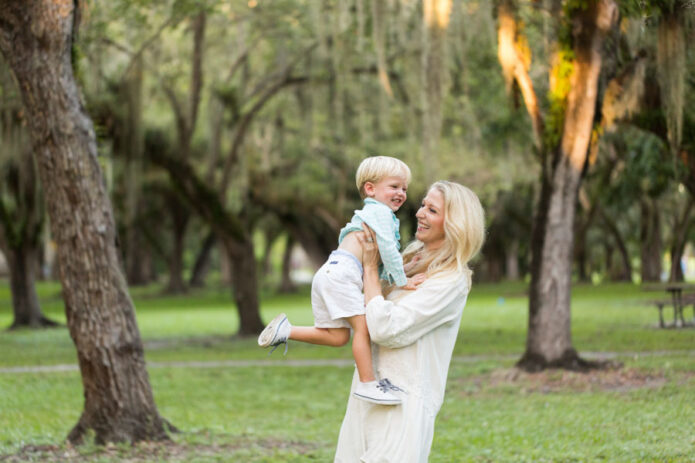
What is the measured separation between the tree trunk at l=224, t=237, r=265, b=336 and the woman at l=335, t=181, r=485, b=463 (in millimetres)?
15657

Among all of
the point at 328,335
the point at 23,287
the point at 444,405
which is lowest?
the point at 444,405

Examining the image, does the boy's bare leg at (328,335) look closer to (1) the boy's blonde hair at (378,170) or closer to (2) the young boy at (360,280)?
(2) the young boy at (360,280)

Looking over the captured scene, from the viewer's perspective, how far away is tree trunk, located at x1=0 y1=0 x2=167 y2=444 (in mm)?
7105

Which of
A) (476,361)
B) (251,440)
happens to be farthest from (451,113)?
(251,440)

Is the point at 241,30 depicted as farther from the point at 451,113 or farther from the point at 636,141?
the point at 636,141

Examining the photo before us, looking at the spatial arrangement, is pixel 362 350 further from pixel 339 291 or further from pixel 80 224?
pixel 80 224

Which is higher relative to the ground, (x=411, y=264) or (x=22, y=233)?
(x=411, y=264)

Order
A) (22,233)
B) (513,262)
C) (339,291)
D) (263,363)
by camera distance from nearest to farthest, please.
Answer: (339,291) → (263,363) → (22,233) → (513,262)

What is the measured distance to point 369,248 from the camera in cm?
355

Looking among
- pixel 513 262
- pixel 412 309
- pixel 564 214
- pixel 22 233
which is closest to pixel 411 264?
pixel 412 309

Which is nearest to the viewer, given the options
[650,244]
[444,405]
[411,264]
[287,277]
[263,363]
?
[411,264]

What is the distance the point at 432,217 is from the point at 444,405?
648 cm

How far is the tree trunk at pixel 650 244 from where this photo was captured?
31.6 metres

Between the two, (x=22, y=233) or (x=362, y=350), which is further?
(x=22, y=233)
